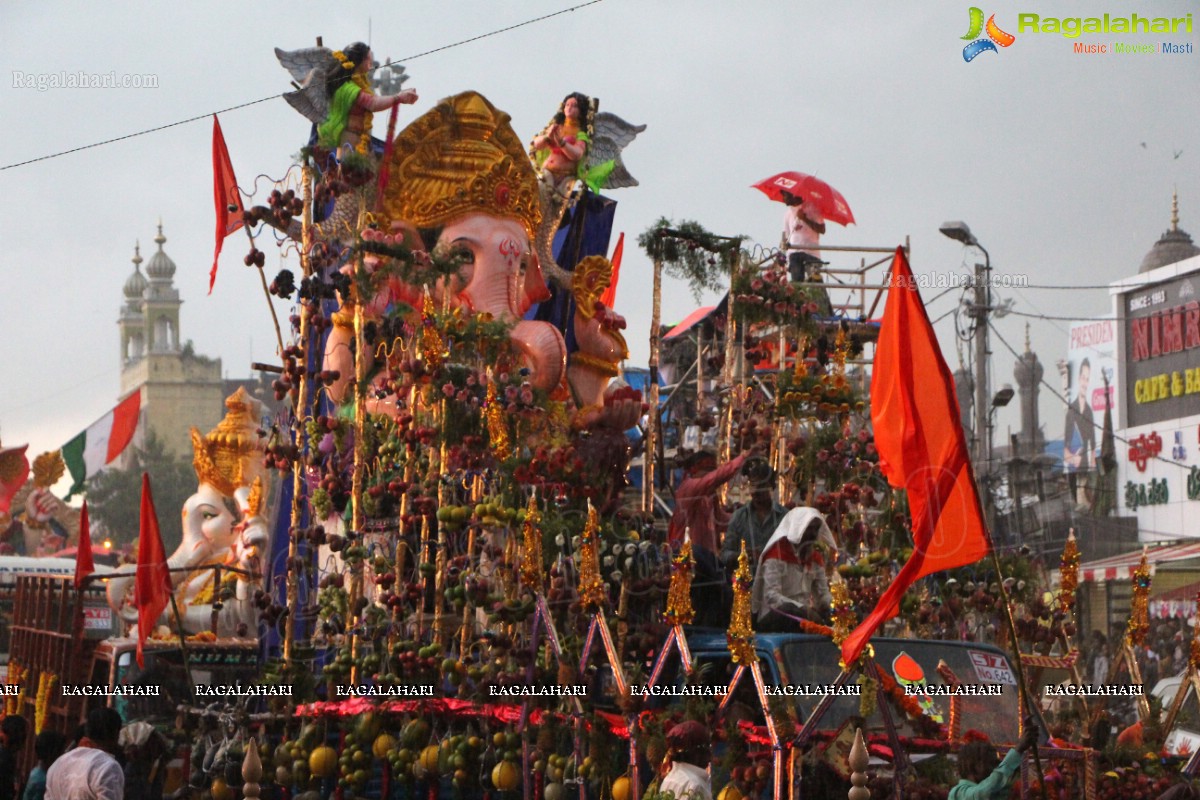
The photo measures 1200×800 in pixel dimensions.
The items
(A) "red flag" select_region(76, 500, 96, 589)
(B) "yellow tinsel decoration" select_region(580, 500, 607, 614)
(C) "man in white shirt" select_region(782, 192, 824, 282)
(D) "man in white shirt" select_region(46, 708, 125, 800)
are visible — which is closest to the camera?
(D) "man in white shirt" select_region(46, 708, 125, 800)

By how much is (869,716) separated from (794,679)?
43 centimetres

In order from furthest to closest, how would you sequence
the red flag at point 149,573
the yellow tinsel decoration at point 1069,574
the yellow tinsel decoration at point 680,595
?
the red flag at point 149,573 → the yellow tinsel decoration at point 1069,574 → the yellow tinsel decoration at point 680,595

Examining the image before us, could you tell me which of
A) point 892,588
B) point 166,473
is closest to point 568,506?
point 892,588

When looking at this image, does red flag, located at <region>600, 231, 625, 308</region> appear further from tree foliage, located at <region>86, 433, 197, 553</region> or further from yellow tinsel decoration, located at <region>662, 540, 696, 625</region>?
tree foliage, located at <region>86, 433, 197, 553</region>

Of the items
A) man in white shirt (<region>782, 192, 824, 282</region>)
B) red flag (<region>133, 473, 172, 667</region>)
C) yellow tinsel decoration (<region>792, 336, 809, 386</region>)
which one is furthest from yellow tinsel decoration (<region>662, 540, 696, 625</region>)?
man in white shirt (<region>782, 192, 824, 282</region>)

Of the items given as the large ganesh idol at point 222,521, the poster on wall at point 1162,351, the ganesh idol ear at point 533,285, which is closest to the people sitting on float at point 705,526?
the ganesh idol ear at point 533,285

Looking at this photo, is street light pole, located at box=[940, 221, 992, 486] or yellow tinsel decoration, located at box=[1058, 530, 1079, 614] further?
street light pole, located at box=[940, 221, 992, 486]

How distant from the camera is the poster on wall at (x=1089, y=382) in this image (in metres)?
34.6

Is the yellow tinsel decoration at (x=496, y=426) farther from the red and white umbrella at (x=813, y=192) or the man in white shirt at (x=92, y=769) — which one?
the red and white umbrella at (x=813, y=192)

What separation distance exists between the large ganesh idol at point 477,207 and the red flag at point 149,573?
9.13 feet

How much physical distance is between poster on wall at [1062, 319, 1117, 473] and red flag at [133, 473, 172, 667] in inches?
919

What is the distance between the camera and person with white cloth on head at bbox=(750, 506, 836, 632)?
365 inches

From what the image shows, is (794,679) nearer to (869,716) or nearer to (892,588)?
(869,716)

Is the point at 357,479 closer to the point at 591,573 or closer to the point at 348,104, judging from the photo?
the point at 591,573
